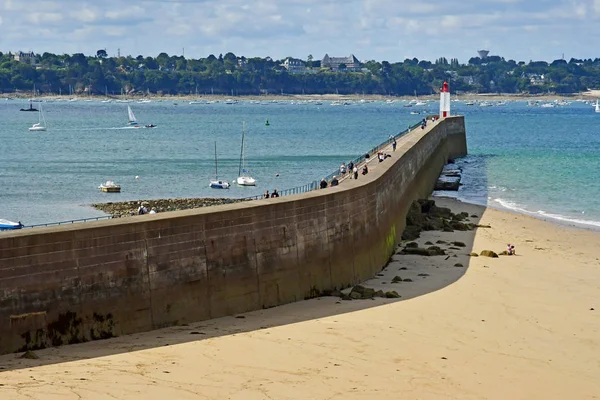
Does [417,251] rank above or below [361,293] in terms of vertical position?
below

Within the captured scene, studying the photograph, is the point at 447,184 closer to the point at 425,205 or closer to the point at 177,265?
the point at 425,205

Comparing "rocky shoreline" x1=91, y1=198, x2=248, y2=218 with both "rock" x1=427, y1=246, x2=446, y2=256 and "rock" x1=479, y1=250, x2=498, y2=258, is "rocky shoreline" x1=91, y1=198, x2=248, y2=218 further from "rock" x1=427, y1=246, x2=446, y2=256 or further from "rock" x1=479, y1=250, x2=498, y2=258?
"rock" x1=479, y1=250, x2=498, y2=258

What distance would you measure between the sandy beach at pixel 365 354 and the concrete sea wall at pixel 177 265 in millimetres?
397

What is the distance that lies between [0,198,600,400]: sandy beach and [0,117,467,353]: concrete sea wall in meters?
0.40

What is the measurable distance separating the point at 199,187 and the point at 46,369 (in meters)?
41.8

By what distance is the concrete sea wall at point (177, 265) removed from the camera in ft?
59.8

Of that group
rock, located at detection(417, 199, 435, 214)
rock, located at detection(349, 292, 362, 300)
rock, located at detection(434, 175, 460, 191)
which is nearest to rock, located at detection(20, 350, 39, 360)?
rock, located at detection(349, 292, 362, 300)

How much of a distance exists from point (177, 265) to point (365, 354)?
3934 mm

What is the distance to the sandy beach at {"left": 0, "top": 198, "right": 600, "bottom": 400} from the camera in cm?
1689

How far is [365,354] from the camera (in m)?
19.3

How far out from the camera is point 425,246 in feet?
110

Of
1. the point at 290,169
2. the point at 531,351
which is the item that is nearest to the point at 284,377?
the point at 531,351

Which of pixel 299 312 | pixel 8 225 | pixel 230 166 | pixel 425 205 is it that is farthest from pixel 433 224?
pixel 230 166

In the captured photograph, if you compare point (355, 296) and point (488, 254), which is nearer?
point (355, 296)
